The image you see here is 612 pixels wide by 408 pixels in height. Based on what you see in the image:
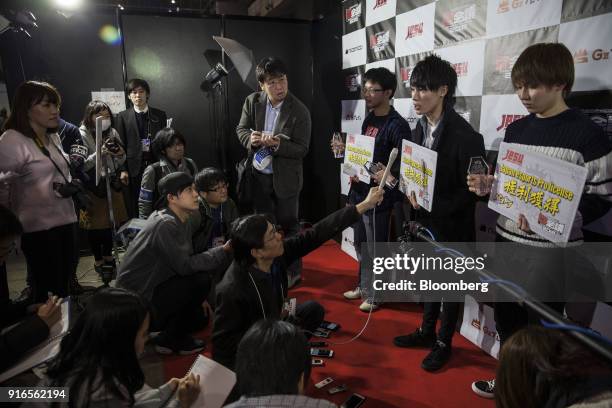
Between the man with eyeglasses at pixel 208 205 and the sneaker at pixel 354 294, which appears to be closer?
the man with eyeglasses at pixel 208 205

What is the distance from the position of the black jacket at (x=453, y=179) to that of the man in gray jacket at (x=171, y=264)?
1.24m

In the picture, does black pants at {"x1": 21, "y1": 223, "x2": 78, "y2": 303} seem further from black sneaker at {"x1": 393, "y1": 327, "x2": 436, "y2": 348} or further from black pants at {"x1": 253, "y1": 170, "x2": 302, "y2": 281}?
black sneaker at {"x1": 393, "y1": 327, "x2": 436, "y2": 348}

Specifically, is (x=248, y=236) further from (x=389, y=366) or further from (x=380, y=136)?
(x=380, y=136)

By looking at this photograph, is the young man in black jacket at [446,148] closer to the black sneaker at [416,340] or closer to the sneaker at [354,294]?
the black sneaker at [416,340]

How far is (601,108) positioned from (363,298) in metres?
2.06

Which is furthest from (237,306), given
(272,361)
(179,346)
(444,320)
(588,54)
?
(588,54)

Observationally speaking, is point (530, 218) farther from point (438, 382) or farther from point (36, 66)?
point (36, 66)

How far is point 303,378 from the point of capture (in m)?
1.15

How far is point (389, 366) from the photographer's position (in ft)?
7.86

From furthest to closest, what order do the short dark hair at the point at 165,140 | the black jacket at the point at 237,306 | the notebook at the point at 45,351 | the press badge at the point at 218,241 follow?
the short dark hair at the point at 165,140, the press badge at the point at 218,241, the black jacket at the point at 237,306, the notebook at the point at 45,351

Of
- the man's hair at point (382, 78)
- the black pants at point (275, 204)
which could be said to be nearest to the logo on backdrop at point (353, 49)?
the man's hair at point (382, 78)

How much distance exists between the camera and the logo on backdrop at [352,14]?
3.67m

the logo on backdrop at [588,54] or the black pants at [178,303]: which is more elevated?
the logo on backdrop at [588,54]

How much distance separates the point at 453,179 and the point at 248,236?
1.13m
